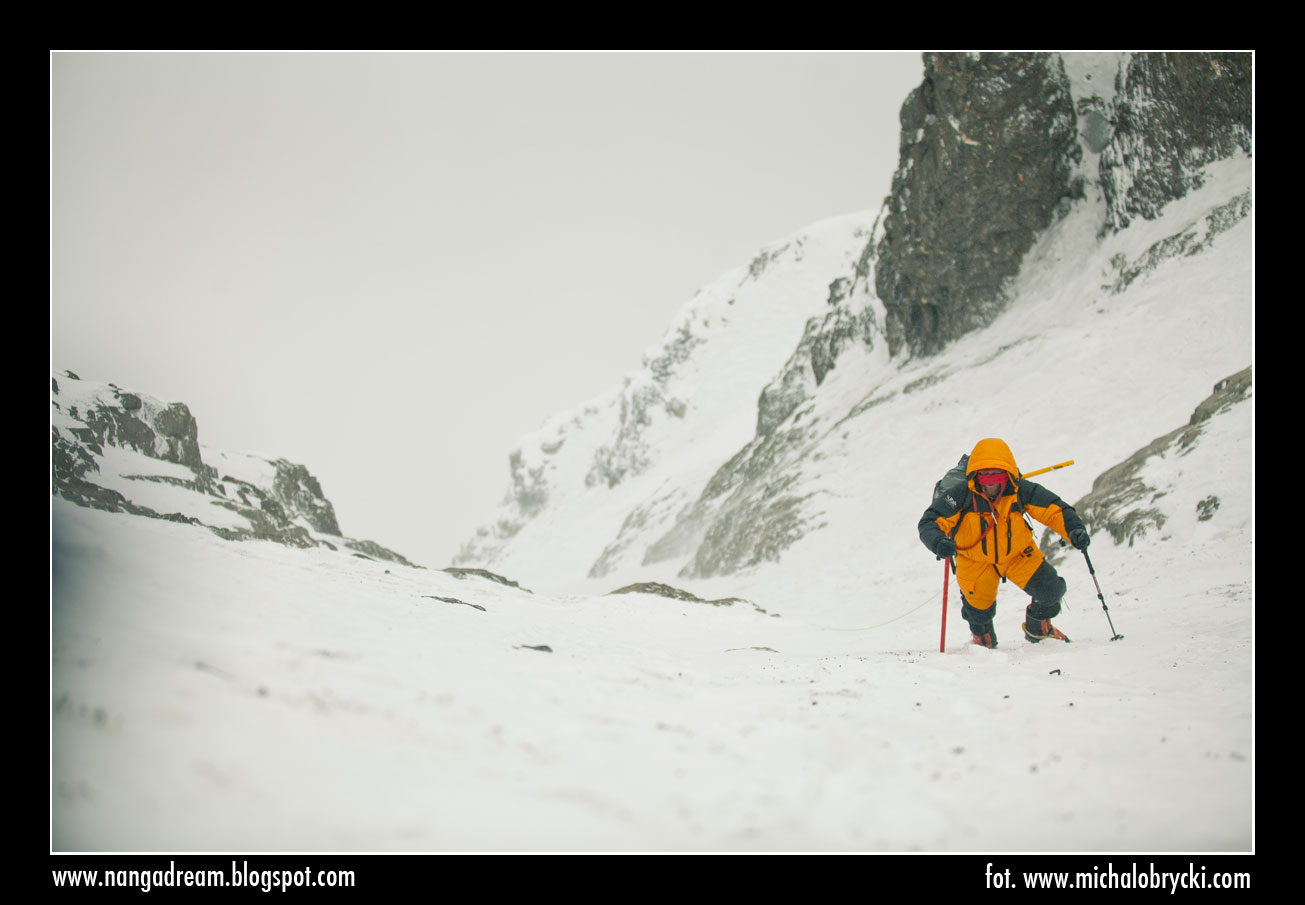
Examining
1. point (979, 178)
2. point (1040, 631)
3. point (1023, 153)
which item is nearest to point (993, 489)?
point (1040, 631)

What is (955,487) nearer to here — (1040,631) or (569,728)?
(1040,631)

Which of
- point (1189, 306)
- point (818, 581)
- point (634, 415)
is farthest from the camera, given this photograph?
→ point (634, 415)

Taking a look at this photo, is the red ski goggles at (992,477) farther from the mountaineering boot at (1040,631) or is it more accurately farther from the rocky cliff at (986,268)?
the rocky cliff at (986,268)

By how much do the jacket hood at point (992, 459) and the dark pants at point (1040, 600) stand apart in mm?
992

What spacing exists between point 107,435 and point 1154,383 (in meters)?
27.3

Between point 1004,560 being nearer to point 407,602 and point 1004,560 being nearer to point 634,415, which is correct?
point 407,602

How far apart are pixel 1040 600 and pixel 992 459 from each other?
4.77ft

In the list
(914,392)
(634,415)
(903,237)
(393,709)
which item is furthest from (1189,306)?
(634,415)

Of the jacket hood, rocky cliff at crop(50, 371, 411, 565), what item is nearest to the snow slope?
the jacket hood

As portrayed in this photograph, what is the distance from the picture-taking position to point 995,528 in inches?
303

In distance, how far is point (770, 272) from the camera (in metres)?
85.3

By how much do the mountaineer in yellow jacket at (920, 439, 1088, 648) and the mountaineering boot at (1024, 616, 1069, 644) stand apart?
0.08ft

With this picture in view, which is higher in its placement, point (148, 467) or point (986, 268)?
point (986, 268)

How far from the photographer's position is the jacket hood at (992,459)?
24.9 feet
